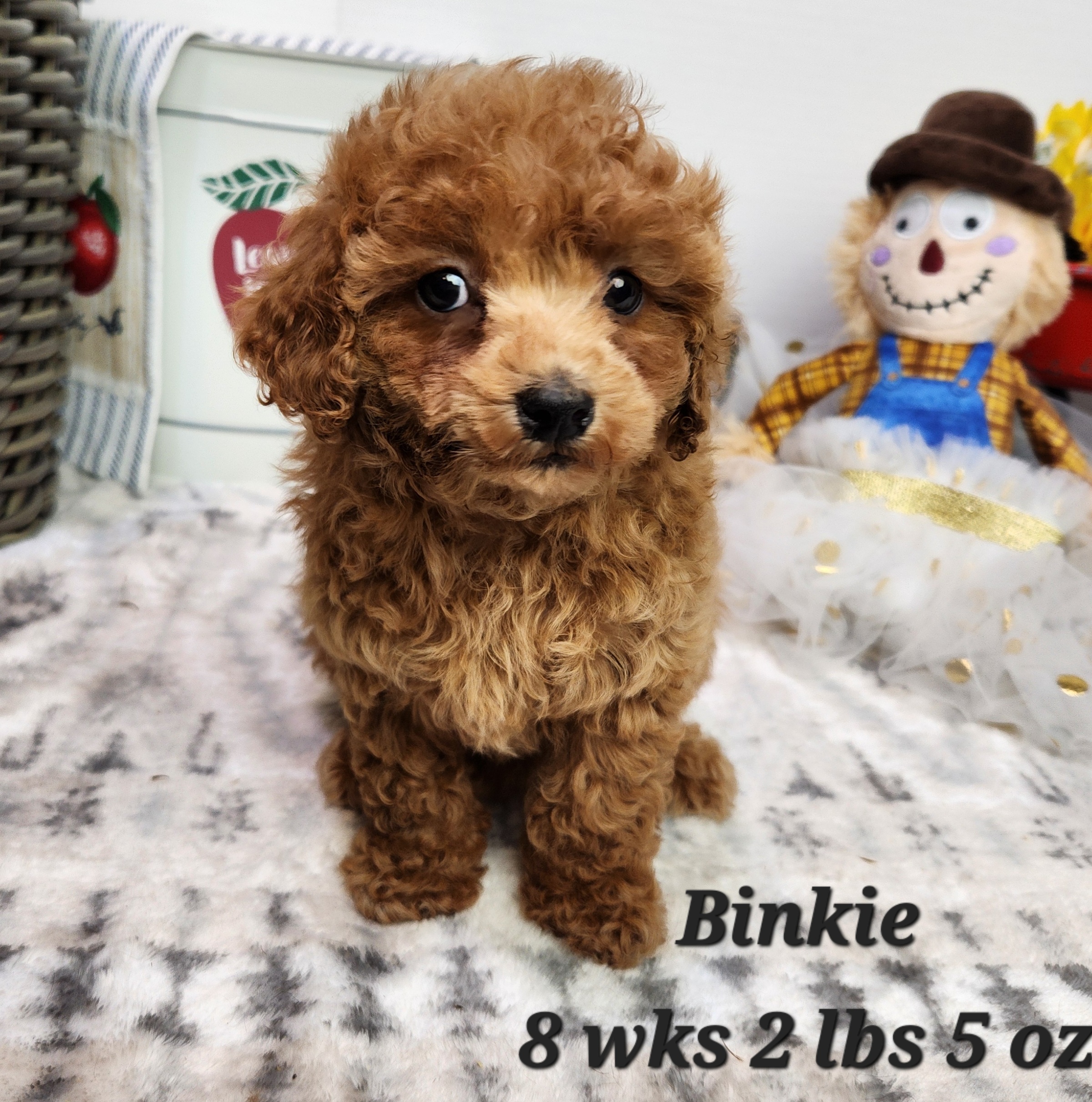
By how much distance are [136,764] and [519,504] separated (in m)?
0.89

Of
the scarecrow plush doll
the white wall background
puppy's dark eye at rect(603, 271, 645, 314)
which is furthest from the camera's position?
the white wall background

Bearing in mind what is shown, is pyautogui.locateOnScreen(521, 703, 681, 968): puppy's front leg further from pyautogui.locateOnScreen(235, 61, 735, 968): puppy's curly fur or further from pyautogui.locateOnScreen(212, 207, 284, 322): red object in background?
pyautogui.locateOnScreen(212, 207, 284, 322): red object in background

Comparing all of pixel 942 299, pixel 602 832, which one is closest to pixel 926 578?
pixel 942 299

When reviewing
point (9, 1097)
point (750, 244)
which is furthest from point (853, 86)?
point (9, 1097)

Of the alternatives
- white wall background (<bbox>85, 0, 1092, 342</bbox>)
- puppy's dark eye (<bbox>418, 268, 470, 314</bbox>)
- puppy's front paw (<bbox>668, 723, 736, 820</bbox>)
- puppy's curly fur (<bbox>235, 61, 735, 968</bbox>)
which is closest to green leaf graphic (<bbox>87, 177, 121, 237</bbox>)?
white wall background (<bbox>85, 0, 1092, 342</bbox>)

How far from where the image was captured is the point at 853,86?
237 cm

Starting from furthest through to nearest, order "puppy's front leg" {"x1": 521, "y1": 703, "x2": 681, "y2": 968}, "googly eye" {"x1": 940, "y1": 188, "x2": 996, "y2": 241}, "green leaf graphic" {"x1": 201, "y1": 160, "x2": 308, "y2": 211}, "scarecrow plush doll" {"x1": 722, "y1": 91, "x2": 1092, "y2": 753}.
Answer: "green leaf graphic" {"x1": 201, "y1": 160, "x2": 308, "y2": 211} < "googly eye" {"x1": 940, "y1": 188, "x2": 996, "y2": 241} < "scarecrow plush doll" {"x1": 722, "y1": 91, "x2": 1092, "y2": 753} < "puppy's front leg" {"x1": 521, "y1": 703, "x2": 681, "y2": 968}

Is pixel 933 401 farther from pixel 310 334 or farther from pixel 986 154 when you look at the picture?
pixel 310 334

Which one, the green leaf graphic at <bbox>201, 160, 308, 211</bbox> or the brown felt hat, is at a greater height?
the brown felt hat

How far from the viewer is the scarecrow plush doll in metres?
1.82

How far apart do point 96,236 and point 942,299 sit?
1903 millimetres

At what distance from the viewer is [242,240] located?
212cm

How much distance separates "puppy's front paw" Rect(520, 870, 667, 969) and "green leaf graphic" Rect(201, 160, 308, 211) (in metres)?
1.64

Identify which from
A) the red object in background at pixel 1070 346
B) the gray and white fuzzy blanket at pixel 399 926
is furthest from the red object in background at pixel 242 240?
the red object in background at pixel 1070 346
